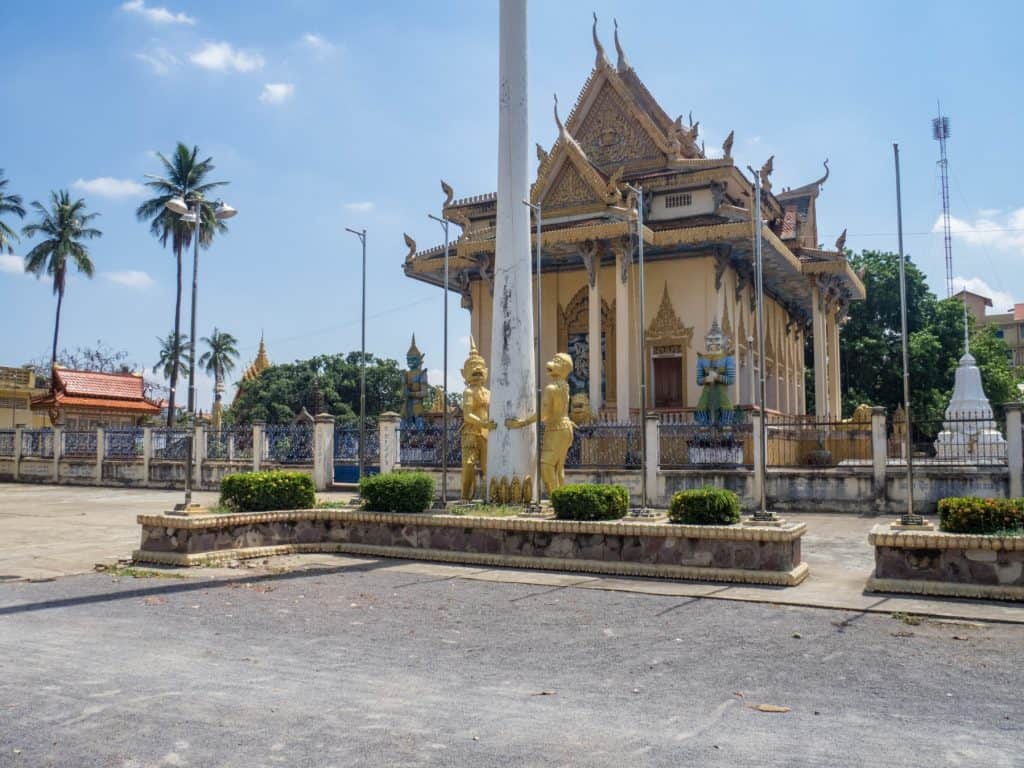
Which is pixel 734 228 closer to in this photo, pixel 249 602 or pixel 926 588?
pixel 926 588

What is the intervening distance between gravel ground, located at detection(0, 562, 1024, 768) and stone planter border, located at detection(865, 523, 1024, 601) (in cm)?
94

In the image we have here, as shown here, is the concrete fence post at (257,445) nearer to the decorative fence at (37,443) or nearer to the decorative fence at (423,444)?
the decorative fence at (423,444)

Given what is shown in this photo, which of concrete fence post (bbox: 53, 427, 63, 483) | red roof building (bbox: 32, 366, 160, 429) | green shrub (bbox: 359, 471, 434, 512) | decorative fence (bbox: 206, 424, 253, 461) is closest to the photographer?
green shrub (bbox: 359, 471, 434, 512)

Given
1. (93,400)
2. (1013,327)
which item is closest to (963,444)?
(93,400)

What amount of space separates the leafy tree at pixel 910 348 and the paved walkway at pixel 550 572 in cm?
1988

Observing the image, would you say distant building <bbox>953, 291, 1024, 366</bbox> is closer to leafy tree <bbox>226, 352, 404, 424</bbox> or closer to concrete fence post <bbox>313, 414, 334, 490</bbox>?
leafy tree <bbox>226, 352, 404, 424</bbox>

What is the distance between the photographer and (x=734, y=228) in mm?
20438

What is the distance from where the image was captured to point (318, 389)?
48.6m

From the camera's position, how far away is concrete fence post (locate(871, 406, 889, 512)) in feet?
47.4

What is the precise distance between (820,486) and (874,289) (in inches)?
872

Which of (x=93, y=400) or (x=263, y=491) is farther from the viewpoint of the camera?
(x=93, y=400)

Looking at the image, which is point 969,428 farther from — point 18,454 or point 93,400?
point 93,400

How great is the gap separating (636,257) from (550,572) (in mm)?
14604

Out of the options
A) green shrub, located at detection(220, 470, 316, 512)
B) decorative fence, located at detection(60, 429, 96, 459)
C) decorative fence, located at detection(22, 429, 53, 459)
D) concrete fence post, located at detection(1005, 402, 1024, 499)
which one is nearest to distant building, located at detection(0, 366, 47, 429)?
decorative fence, located at detection(22, 429, 53, 459)
